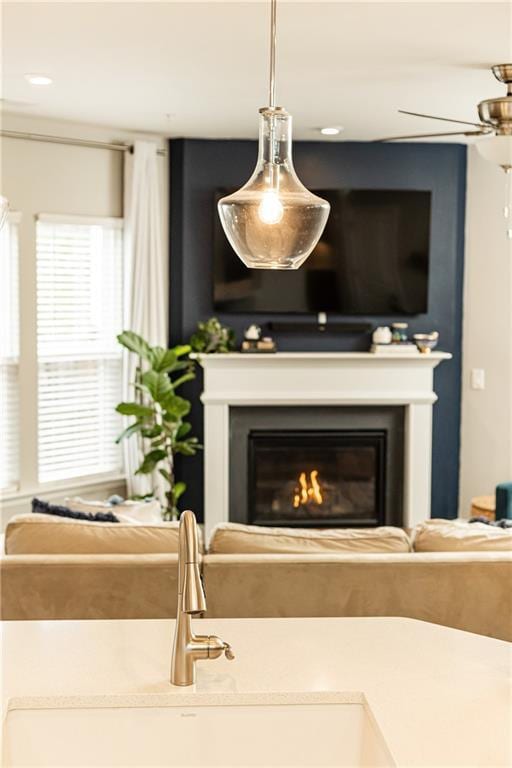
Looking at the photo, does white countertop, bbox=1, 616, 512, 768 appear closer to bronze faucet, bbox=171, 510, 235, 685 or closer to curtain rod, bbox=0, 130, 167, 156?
bronze faucet, bbox=171, 510, 235, 685

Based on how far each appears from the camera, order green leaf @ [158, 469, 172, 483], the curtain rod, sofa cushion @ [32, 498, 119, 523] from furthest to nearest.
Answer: green leaf @ [158, 469, 172, 483] < the curtain rod < sofa cushion @ [32, 498, 119, 523]

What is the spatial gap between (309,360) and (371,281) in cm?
70

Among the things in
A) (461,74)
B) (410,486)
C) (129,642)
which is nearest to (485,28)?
(461,74)

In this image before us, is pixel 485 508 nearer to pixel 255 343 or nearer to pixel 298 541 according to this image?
pixel 255 343

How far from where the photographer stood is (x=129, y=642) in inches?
78.4

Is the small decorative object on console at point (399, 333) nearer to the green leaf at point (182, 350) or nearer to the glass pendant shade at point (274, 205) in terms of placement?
the green leaf at point (182, 350)

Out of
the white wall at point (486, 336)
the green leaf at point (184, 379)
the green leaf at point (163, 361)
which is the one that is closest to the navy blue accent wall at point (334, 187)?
the white wall at point (486, 336)

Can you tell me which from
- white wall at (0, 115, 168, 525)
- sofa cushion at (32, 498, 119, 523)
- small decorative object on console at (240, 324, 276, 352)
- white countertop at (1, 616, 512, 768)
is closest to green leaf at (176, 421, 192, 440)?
small decorative object on console at (240, 324, 276, 352)

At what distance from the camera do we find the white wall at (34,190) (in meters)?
5.68

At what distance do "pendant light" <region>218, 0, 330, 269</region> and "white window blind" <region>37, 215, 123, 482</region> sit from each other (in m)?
4.37

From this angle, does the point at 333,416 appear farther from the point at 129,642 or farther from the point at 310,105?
the point at 129,642

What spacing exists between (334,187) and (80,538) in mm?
3758

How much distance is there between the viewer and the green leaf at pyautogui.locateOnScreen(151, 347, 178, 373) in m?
5.89

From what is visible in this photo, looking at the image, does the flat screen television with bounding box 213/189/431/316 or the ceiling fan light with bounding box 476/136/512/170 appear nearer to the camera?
the ceiling fan light with bounding box 476/136/512/170
